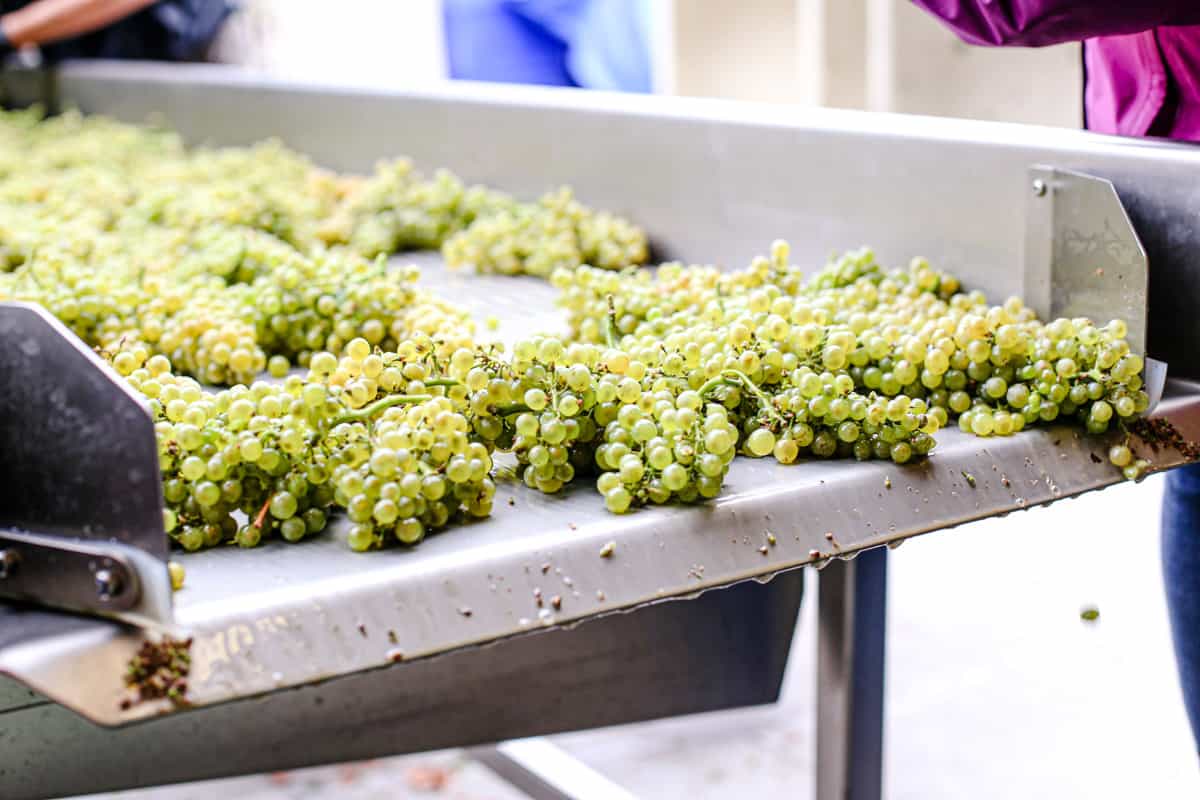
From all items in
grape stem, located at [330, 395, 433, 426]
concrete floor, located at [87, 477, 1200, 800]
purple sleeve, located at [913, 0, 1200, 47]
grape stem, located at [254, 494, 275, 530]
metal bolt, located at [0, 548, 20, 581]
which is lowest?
concrete floor, located at [87, 477, 1200, 800]

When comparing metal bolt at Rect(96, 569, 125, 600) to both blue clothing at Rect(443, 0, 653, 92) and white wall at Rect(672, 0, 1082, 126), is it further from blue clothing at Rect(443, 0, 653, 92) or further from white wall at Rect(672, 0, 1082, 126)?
blue clothing at Rect(443, 0, 653, 92)

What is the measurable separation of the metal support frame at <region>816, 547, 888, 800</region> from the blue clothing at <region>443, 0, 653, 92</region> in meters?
2.59

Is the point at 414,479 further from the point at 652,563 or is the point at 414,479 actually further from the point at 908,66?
the point at 908,66

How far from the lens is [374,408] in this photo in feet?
2.76

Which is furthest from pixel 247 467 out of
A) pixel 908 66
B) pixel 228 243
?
pixel 908 66

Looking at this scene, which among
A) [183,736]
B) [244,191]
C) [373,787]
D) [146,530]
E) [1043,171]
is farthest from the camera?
[373,787]

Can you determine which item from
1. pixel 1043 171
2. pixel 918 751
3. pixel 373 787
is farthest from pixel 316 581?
pixel 918 751

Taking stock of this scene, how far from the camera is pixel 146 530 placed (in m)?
0.67

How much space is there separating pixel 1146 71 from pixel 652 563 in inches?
33.2

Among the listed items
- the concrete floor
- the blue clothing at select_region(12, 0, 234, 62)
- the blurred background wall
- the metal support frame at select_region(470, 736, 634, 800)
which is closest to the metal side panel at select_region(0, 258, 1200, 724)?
the metal support frame at select_region(470, 736, 634, 800)

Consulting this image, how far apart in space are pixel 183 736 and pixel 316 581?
30 centimetres

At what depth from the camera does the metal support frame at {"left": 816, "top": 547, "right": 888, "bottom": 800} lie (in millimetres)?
1335

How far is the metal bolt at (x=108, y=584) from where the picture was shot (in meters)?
0.67

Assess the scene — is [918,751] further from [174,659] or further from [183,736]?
[174,659]
